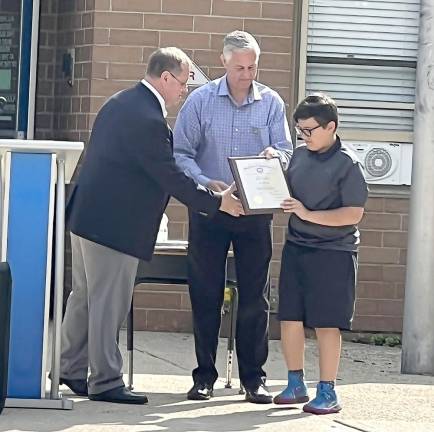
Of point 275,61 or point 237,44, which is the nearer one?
point 237,44

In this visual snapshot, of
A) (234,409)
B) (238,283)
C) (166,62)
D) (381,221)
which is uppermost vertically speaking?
(166,62)

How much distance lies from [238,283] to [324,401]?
81 centimetres

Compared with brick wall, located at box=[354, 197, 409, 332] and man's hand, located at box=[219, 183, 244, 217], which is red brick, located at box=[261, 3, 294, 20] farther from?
man's hand, located at box=[219, 183, 244, 217]

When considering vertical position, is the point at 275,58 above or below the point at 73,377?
above

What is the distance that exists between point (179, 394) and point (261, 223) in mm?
1075

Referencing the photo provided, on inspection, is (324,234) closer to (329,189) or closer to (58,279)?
(329,189)

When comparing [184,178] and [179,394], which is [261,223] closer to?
[184,178]

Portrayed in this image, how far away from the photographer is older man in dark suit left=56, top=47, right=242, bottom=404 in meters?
6.59

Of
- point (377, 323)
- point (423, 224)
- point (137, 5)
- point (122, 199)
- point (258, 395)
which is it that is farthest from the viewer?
point (377, 323)

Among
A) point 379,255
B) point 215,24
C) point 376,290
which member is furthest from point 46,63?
point 376,290

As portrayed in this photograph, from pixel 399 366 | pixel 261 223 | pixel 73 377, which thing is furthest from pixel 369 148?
pixel 73 377

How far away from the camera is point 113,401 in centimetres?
676

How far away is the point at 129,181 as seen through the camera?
662 cm

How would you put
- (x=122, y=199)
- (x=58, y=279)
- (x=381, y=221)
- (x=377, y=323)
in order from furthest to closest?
(x=377, y=323)
(x=381, y=221)
(x=122, y=199)
(x=58, y=279)
